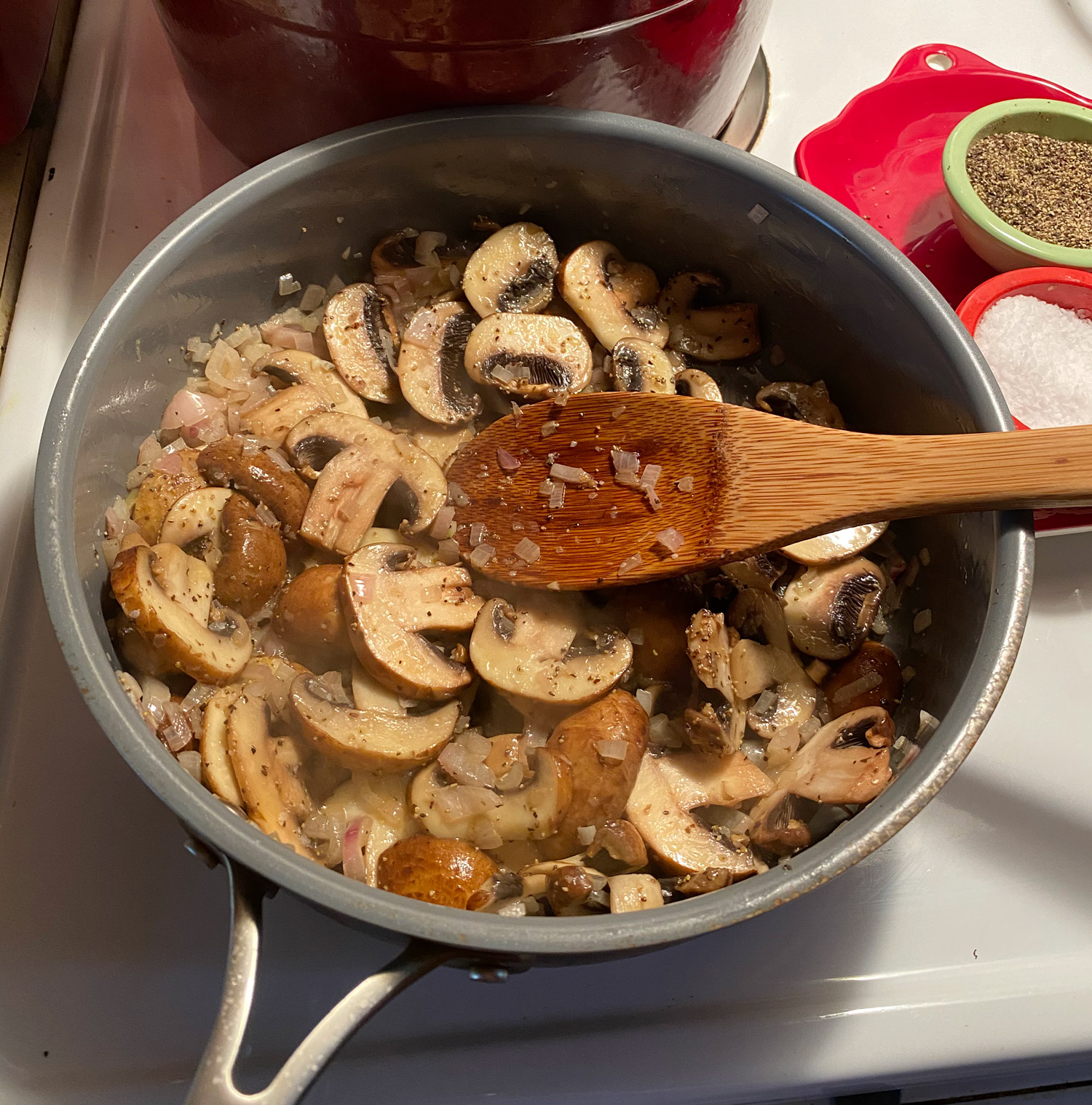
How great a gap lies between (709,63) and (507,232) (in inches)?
12.8

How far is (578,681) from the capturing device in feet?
3.41

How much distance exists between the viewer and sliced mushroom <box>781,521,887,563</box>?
1.15 metres

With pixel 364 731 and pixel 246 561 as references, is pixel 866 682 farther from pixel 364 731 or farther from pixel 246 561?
pixel 246 561

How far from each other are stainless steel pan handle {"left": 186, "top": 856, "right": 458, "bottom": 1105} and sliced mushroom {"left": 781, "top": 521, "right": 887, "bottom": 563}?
26.0 inches

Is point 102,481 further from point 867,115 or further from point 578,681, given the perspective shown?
point 867,115

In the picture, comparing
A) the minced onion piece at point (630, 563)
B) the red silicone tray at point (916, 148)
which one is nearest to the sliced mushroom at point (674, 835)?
the minced onion piece at point (630, 563)

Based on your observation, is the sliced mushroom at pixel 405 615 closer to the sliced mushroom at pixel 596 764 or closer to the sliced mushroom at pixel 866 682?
the sliced mushroom at pixel 596 764

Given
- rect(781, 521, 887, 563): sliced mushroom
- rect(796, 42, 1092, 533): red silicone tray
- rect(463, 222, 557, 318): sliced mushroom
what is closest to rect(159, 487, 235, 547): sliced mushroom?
rect(463, 222, 557, 318): sliced mushroom

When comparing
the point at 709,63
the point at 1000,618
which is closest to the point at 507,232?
the point at 709,63

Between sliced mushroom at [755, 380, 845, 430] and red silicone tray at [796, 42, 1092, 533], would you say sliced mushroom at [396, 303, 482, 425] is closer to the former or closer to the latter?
sliced mushroom at [755, 380, 845, 430]

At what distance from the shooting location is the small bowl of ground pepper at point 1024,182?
1.31 metres

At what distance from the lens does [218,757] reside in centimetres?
92

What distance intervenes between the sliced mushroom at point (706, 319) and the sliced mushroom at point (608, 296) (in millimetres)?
24

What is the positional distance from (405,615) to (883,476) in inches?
21.4
